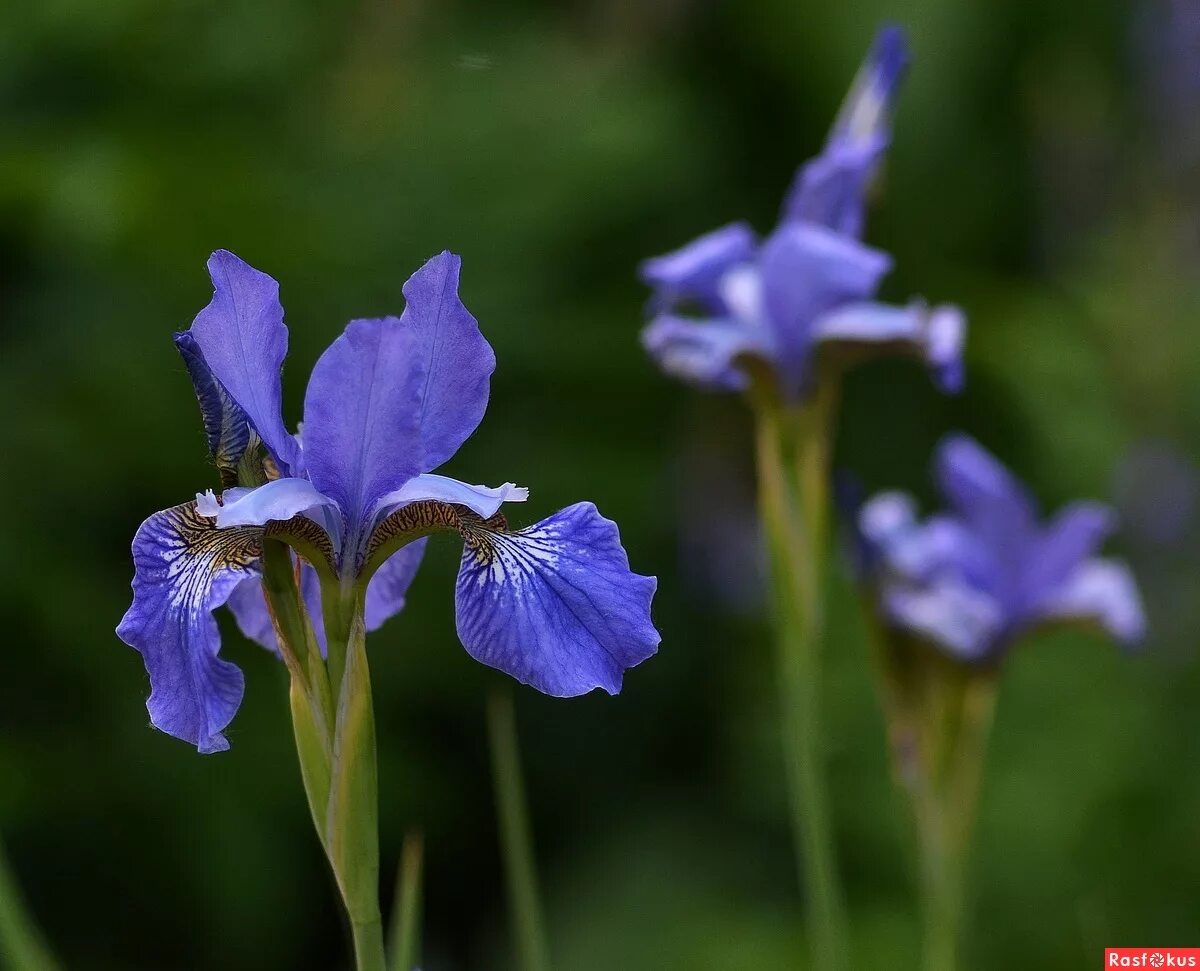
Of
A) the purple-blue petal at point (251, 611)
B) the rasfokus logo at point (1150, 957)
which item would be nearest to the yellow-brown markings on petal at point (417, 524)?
the purple-blue petal at point (251, 611)

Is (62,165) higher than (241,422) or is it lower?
higher

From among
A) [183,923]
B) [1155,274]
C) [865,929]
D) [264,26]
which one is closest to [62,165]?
[264,26]

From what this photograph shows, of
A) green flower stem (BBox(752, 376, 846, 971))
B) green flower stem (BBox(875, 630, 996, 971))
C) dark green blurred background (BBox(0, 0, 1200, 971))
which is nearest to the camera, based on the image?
green flower stem (BBox(752, 376, 846, 971))

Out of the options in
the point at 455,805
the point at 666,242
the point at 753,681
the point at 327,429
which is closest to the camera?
the point at 327,429

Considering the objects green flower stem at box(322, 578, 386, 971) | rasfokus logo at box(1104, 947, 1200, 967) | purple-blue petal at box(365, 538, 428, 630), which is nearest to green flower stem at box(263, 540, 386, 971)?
green flower stem at box(322, 578, 386, 971)

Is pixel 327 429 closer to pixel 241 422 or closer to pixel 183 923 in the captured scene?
pixel 241 422

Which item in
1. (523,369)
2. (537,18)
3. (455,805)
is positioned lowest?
(455,805)

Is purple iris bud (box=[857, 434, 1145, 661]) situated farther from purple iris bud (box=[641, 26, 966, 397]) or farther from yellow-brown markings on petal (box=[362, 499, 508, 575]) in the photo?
yellow-brown markings on petal (box=[362, 499, 508, 575])
